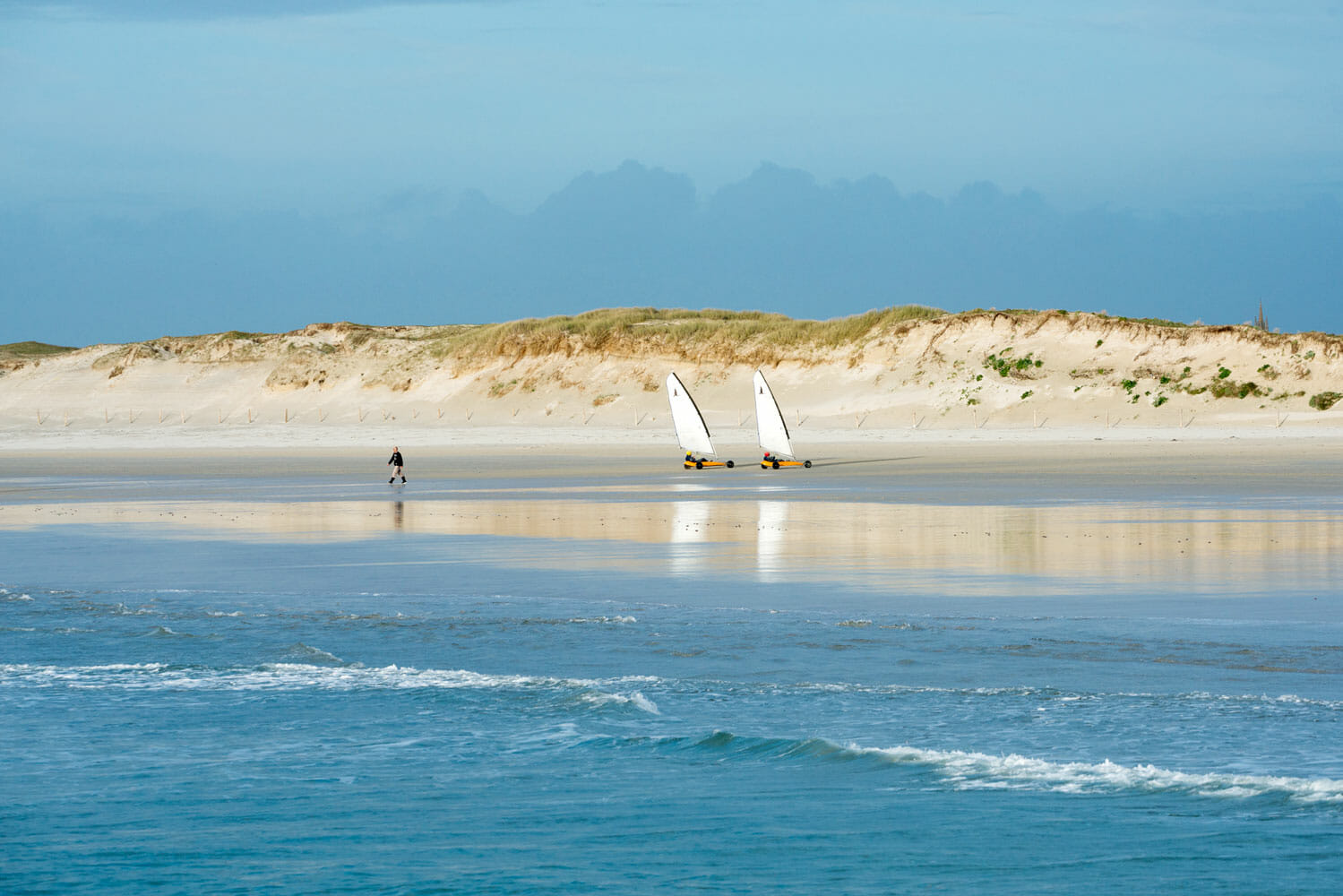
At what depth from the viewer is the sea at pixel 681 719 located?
5.65 metres

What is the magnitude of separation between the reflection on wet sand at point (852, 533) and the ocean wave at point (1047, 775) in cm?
549

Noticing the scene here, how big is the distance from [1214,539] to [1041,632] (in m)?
6.66

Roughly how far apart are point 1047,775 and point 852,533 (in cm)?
1097

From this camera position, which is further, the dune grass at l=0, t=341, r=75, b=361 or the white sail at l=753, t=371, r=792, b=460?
the dune grass at l=0, t=341, r=75, b=361

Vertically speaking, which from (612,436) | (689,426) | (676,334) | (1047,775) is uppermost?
(676,334)

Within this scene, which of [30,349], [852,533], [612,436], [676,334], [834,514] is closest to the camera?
[852,533]

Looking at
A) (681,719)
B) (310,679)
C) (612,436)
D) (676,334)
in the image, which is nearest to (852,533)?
(310,679)

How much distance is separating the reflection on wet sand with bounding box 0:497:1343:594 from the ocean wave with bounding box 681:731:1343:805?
549cm

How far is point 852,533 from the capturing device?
692 inches

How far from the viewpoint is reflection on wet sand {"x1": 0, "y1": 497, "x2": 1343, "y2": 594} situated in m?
13.4

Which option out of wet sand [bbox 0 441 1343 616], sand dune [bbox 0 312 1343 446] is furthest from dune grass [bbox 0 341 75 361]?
wet sand [bbox 0 441 1343 616]

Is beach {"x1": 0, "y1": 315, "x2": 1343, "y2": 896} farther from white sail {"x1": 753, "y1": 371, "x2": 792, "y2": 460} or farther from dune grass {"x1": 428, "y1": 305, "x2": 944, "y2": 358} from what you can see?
dune grass {"x1": 428, "y1": 305, "x2": 944, "y2": 358}

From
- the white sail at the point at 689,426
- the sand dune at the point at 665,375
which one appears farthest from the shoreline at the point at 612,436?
the white sail at the point at 689,426

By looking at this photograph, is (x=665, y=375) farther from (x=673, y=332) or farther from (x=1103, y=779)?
(x=1103, y=779)
